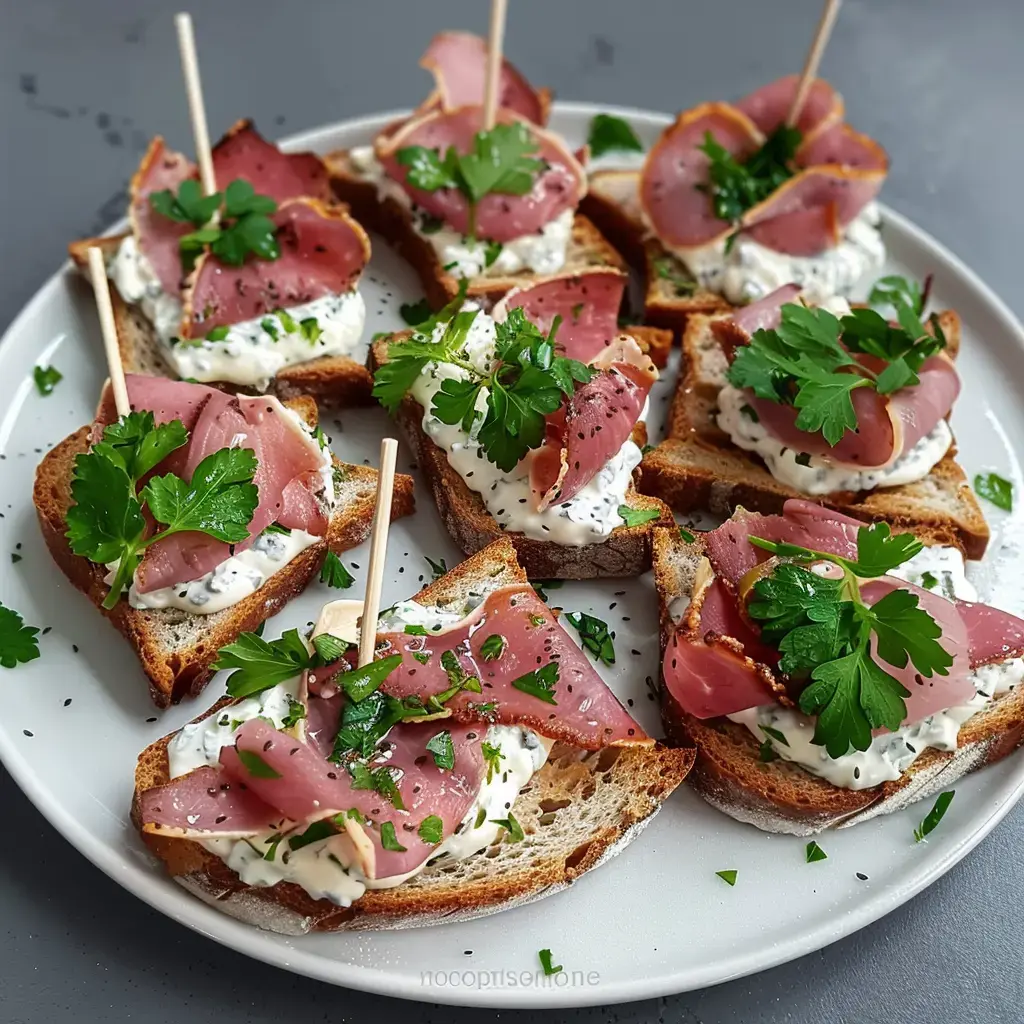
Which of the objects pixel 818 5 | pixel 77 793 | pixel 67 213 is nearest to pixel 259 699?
pixel 77 793

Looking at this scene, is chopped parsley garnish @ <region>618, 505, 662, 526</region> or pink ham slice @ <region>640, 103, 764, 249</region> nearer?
chopped parsley garnish @ <region>618, 505, 662, 526</region>

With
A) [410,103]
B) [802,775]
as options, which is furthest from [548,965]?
[410,103]

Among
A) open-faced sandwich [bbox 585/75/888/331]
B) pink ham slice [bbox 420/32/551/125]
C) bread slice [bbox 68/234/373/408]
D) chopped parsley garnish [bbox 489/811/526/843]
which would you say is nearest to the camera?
chopped parsley garnish [bbox 489/811/526/843]

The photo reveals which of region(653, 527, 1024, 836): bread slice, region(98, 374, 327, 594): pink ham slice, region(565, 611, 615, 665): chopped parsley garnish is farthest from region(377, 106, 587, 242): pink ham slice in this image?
region(653, 527, 1024, 836): bread slice

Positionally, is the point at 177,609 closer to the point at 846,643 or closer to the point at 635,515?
the point at 635,515

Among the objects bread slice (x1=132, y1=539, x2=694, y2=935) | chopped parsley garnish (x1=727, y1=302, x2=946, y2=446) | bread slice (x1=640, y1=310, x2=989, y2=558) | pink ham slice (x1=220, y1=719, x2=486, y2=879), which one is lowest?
bread slice (x1=132, y1=539, x2=694, y2=935)

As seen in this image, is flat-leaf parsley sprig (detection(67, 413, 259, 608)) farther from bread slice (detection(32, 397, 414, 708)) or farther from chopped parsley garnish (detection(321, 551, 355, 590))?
chopped parsley garnish (detection(321, 551, 355, 590))
